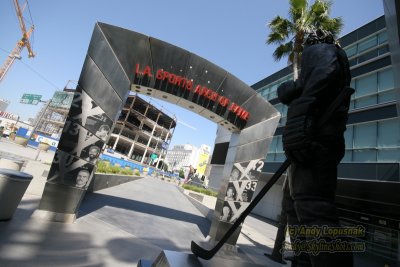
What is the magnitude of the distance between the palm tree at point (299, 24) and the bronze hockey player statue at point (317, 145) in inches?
402

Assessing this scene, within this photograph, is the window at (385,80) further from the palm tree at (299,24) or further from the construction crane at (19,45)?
the construction crane at (19,45)

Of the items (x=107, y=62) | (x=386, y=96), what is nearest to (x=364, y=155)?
(x=386, y=96)

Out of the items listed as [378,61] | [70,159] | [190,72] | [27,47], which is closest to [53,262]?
[70,159]

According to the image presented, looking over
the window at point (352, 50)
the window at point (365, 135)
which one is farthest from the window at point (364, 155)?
the window at point (352, 50)

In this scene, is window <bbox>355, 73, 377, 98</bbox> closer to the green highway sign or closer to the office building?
the office building

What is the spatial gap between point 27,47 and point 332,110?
107m

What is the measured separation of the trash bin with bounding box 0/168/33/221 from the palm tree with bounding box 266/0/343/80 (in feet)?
37.3

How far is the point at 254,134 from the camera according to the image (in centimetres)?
830

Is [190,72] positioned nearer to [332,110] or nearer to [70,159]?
[70,159]

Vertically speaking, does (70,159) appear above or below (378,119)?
below

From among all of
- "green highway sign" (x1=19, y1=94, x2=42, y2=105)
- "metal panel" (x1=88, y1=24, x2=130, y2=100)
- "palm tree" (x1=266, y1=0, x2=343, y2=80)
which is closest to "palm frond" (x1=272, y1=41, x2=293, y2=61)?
"palm tree" (x1=266, y1=0, x2=343, y2=80)

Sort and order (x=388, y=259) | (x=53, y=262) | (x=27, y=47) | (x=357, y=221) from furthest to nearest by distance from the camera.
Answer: (x=27, y=47), (x=357, y=221), (x=388, y=259), (x=53, y=262)

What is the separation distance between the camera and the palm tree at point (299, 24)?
40.4 ft

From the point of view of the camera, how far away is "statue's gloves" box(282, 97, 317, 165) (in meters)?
2.16
